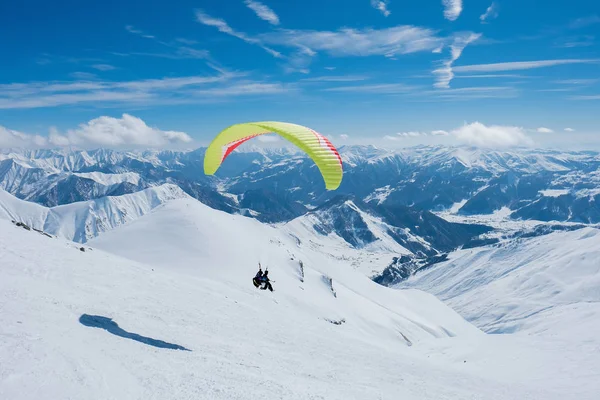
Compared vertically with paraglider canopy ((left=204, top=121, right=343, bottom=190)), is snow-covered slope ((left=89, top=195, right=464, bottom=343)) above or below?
below

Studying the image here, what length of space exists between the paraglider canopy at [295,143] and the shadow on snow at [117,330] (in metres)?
8.95

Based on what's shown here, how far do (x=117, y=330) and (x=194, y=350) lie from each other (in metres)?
Answer: 3.05

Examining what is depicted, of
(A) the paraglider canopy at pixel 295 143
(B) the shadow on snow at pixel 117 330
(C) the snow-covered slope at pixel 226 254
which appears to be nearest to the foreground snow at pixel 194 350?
(B) the shadow on snow at pixel 117 330

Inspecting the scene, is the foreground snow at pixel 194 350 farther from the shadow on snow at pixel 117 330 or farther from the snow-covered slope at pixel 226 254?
the snow-covered slope at pixel 226 254

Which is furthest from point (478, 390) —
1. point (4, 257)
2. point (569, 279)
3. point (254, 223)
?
point (569, 279)

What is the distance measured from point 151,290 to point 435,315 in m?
98.9

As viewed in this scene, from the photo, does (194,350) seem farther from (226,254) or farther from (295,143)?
(226,254)

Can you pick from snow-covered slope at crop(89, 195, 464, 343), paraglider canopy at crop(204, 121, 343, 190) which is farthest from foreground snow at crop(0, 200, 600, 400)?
snow-covered slope at crop(89, 195, 464, 343)

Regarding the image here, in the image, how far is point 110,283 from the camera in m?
21.2

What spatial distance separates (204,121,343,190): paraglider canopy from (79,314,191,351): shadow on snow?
8.95 m

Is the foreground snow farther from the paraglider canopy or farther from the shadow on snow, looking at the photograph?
the paraglider canopy

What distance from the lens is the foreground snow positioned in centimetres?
1104

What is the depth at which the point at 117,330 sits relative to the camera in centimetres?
1488

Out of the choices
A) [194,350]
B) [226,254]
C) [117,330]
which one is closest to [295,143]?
[194,350]
